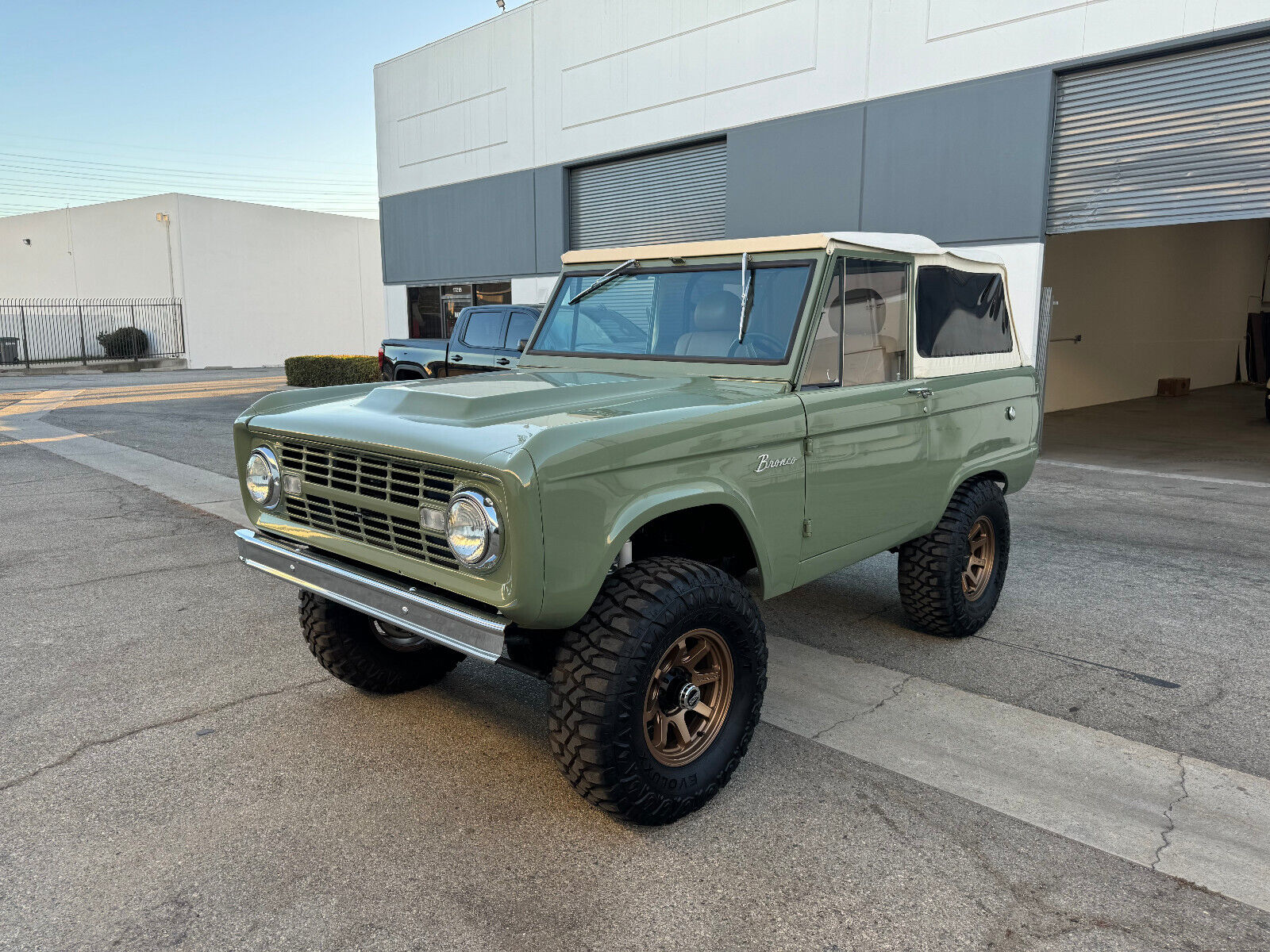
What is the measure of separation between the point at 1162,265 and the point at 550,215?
11946 mm

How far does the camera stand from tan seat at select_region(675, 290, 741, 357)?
3.83 metres

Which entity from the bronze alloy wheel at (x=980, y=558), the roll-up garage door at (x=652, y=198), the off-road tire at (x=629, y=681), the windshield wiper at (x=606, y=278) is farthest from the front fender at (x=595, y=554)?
the roll-up garage door at (x=652, y=198)

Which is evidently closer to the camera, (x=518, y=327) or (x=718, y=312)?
(x=718, y=312)

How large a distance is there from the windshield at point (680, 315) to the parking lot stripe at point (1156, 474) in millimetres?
7472

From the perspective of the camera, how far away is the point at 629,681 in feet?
8.77

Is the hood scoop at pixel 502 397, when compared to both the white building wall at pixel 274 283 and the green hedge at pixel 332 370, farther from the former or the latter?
the white building wall at pixel 274 283

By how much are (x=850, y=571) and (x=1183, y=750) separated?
259 centimetres

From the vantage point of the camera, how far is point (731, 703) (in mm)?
3115

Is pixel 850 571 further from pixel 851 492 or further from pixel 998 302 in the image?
pixel 851 492

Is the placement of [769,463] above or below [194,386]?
above

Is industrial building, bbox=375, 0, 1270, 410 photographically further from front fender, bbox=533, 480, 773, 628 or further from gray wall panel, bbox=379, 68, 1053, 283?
front fender, bbox=533, 480, 773, 628

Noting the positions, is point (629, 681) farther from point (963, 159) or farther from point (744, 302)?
point (963, 159)

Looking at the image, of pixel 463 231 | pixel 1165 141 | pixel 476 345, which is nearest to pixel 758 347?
pixel 1165 141

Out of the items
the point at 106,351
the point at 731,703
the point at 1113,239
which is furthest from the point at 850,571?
the point at 106,351
